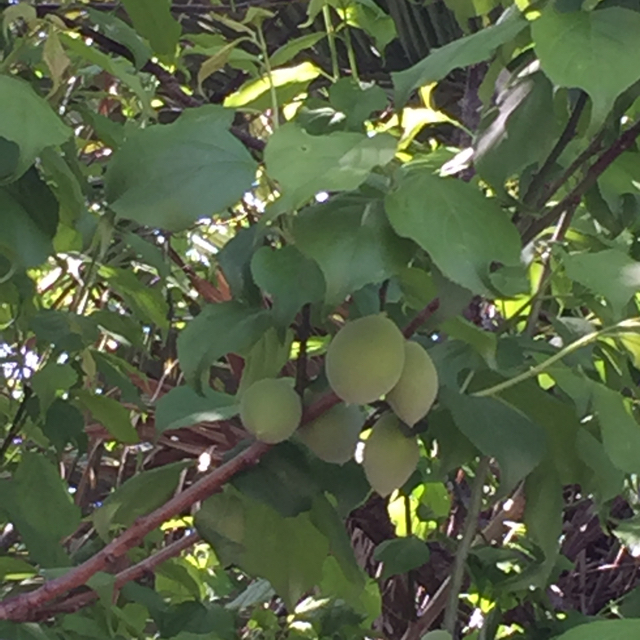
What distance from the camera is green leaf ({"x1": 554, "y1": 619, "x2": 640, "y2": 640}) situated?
18.1 inches

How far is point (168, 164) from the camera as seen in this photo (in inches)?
22.5

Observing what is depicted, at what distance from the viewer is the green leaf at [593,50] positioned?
1.64 feet

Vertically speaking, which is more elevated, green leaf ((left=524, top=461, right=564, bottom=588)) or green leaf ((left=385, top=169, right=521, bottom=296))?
green leaf ((left=385, top=169, right=521, bottom=296))

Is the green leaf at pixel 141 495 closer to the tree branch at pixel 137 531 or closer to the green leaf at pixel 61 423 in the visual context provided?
the tree branch at pixel 137 531

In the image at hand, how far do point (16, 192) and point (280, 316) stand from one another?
204 millimetres

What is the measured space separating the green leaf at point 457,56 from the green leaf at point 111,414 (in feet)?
2.06

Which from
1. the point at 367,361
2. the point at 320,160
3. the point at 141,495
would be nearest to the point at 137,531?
the point at 141,495

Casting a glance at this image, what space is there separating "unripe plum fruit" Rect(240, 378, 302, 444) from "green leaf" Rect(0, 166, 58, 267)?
0.54ft

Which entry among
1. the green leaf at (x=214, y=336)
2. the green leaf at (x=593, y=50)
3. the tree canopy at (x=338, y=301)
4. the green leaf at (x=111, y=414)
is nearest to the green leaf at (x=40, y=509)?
the tree canopy at (x=338, y=301)

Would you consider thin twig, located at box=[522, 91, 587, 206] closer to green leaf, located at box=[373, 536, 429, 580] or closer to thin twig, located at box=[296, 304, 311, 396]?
thin twig, located at box=[296, 304, 311, 396]

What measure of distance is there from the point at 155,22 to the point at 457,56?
1.05 feet

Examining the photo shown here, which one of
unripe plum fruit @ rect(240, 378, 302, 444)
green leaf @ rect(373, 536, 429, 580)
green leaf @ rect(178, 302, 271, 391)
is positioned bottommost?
green leaf @ rect(373, 536, 429, 580)

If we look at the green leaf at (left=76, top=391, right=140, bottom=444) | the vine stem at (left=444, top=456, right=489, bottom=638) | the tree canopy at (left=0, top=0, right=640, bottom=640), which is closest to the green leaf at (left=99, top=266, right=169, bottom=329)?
the tree canopy at (left=0, top=0, right=640, bottom=640)

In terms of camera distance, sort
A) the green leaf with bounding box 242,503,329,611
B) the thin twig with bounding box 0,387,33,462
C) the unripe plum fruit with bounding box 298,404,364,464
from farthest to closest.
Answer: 1. the thin twig with bounding box 0,387,33,462
2. the green leaf with bounding box 242,503,329,611
3. the unripe plum fruit with bounding box 298,404,364,464
